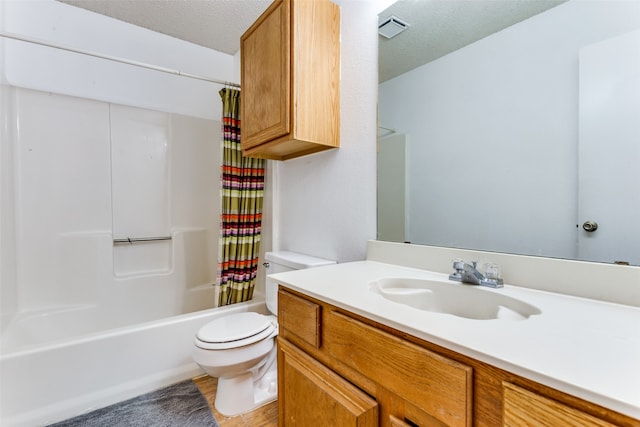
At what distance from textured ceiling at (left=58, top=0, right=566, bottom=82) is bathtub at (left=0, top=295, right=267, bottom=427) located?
1845 mm

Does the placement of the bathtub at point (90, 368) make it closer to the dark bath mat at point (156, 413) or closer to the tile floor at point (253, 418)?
the dark bath mat at point (156, 413)

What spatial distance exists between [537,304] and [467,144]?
62 cm

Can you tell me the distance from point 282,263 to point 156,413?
954 mm

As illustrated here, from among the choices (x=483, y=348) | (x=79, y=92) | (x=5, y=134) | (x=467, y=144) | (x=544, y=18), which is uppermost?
(x=79, y=92)

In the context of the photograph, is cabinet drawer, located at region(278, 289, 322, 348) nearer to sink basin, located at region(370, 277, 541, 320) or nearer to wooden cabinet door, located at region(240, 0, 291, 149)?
sink basin, located at region(370, 277, 541, 320)

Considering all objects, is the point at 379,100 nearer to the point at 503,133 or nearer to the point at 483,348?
the point at 503,133

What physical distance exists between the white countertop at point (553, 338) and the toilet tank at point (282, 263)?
0.63 metres

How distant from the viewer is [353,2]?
4.56 feet

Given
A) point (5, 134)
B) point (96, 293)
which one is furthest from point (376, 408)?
point (5, 134)

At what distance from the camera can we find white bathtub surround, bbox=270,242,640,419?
1.30 feet

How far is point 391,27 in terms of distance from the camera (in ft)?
4.23

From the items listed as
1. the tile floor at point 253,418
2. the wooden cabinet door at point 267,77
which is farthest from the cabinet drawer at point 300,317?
the wooden cabinet door at point 267,77

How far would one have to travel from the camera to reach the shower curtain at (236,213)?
1863mm

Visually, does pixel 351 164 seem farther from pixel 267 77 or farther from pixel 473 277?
pixel 473 277
